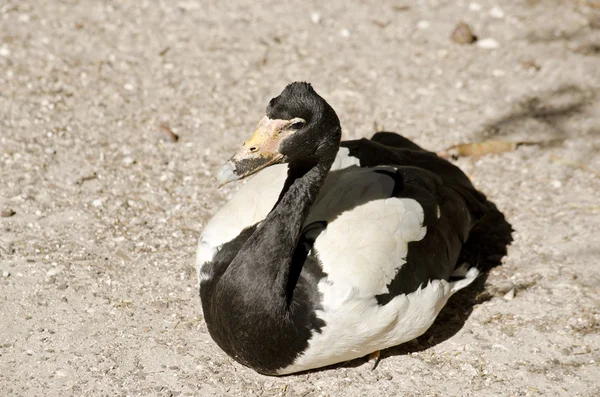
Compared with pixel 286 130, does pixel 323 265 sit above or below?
below

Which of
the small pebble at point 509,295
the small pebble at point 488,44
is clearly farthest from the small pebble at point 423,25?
the small pebble at point 509,295

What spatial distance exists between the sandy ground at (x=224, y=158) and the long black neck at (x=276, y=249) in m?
0.59

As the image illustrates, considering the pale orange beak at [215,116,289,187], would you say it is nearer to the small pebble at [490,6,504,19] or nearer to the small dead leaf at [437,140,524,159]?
the small dead leaf at [437,140,524,159]

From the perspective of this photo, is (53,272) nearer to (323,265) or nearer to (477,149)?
(323,265)

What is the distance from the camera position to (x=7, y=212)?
18.7ft

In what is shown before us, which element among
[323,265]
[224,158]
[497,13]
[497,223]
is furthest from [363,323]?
[497,13]

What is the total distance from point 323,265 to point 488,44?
4247mm

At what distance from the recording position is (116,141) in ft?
21.7

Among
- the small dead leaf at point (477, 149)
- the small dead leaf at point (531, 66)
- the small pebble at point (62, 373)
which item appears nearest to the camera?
the small pebble at point (62, 373)

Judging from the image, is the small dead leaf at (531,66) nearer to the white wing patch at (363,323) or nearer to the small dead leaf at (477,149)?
the small dead leaf at (477,149)

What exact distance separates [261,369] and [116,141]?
2.79 metres

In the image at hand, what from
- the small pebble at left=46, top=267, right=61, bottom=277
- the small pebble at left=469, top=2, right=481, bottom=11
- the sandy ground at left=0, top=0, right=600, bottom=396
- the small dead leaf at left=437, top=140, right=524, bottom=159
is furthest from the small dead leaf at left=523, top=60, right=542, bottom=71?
the small pebble at left=46, top=267, right=61, bottom=277

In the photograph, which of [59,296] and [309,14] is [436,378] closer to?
[59,296]

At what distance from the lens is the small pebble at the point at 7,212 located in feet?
18.7
